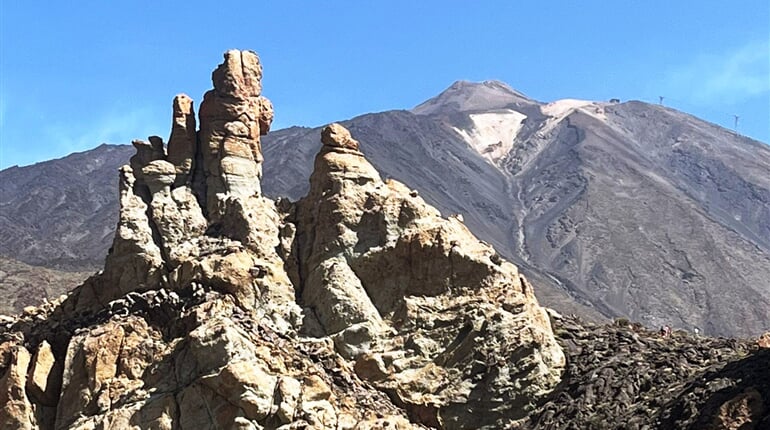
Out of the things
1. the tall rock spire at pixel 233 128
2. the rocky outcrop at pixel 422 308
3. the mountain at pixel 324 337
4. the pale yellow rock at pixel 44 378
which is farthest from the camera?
the tall rock spire at pixel 233 128

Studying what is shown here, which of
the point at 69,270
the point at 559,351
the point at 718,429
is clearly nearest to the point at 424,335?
the point at 559,351

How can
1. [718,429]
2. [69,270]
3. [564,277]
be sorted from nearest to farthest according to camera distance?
[718,429]
[69,270]
[564,277]

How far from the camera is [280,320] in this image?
31.7 m

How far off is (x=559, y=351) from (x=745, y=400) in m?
6.47

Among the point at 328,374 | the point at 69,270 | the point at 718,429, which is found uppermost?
the point at 69,270

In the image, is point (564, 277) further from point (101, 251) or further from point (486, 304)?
point (486, 304)

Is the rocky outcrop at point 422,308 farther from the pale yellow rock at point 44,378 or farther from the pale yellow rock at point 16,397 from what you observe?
the pale yellow rock at point 16,397

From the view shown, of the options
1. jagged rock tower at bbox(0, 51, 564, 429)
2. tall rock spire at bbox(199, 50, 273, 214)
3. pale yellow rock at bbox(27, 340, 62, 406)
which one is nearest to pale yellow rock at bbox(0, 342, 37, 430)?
jagged rock tower at bbox(0, 51, 564, 429)

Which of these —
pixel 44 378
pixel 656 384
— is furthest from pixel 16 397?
pixel 656 384

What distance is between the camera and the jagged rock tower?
2745 centimetres

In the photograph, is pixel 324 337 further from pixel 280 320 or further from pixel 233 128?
pixel 233 128

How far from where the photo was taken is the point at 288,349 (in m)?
28.4

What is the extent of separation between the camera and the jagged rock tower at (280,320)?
27.5 meters

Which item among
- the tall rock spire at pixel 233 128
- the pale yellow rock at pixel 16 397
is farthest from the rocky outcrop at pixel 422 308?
the pale yellow rock at pixel 16 397
